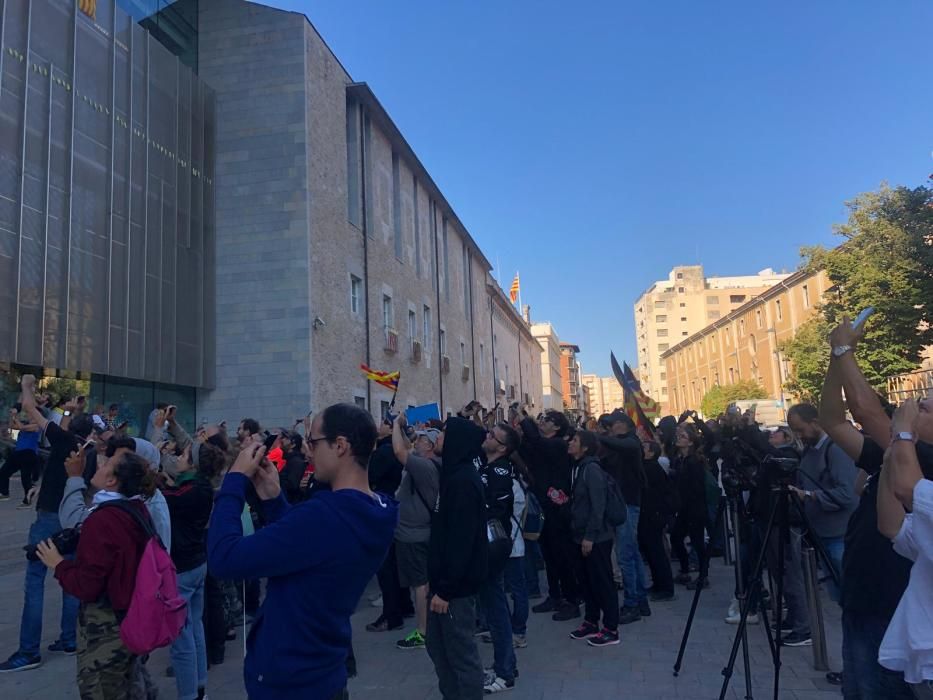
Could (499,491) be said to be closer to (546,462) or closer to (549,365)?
(546,462)

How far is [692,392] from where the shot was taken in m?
84.2

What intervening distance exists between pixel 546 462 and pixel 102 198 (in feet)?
45.8

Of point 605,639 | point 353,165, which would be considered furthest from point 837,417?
point 353,165

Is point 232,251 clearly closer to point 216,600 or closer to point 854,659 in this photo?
point 216,600

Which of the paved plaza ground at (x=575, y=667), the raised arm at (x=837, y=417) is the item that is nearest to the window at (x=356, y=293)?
the paved plaza ground at (x=575, y=667)

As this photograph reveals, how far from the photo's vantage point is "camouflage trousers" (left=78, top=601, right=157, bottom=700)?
379cm

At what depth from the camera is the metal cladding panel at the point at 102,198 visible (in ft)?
46.3

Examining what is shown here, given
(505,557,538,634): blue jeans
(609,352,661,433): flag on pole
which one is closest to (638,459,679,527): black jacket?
(609,352,661,433): flag on pole

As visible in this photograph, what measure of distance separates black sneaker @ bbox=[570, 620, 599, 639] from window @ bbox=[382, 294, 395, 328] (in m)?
19.8

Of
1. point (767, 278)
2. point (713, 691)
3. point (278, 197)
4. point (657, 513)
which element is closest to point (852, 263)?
point (278, 197)

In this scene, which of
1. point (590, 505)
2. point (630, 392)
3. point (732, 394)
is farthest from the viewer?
point (732, 394)

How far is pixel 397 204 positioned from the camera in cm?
2859

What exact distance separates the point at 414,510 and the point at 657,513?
315 centimetres

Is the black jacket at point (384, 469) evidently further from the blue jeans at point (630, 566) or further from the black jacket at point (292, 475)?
the blue jeans at point (630, 566)
